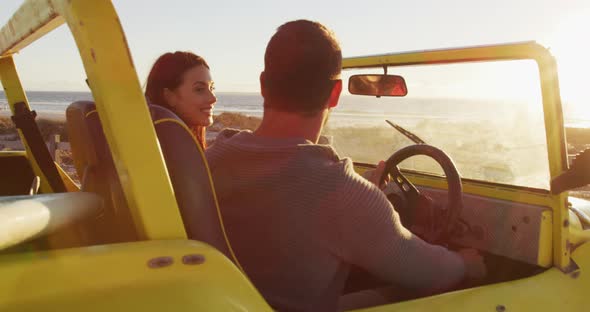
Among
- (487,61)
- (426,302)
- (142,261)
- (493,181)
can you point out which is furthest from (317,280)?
(493,181)

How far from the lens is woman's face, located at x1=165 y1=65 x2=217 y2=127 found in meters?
3.61

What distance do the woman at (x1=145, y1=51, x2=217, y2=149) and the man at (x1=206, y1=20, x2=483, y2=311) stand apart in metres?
1.75

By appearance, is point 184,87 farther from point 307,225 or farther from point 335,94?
point 307,225

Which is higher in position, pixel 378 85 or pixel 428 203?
pixel 378 85

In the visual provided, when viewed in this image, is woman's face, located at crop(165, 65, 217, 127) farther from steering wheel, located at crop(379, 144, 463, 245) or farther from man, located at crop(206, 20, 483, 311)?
man, located at crop(206, 20, 483, 311)

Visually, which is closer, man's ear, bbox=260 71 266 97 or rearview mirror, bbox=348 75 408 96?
man's ear, bbox=260 71 266 97

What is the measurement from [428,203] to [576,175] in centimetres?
85

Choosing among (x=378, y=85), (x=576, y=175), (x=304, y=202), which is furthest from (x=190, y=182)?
(x=378, y=85)

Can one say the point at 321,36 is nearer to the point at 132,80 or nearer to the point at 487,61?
the point at 132,80

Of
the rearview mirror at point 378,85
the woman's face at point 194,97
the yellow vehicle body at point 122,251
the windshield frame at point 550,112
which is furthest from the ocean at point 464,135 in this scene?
the yellow vehicle body at point 122,251

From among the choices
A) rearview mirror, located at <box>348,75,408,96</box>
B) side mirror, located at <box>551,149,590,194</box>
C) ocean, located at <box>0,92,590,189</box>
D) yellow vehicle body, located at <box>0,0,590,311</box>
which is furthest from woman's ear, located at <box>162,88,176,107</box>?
side mirror, located at <box>551,149,590,194</box>

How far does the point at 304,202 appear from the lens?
1.70 m

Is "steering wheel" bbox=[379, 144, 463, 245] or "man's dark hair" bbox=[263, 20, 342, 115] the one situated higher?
"man's dark hair" bbox=[263, 20, 342, 115]

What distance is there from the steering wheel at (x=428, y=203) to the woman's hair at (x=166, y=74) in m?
1.36
